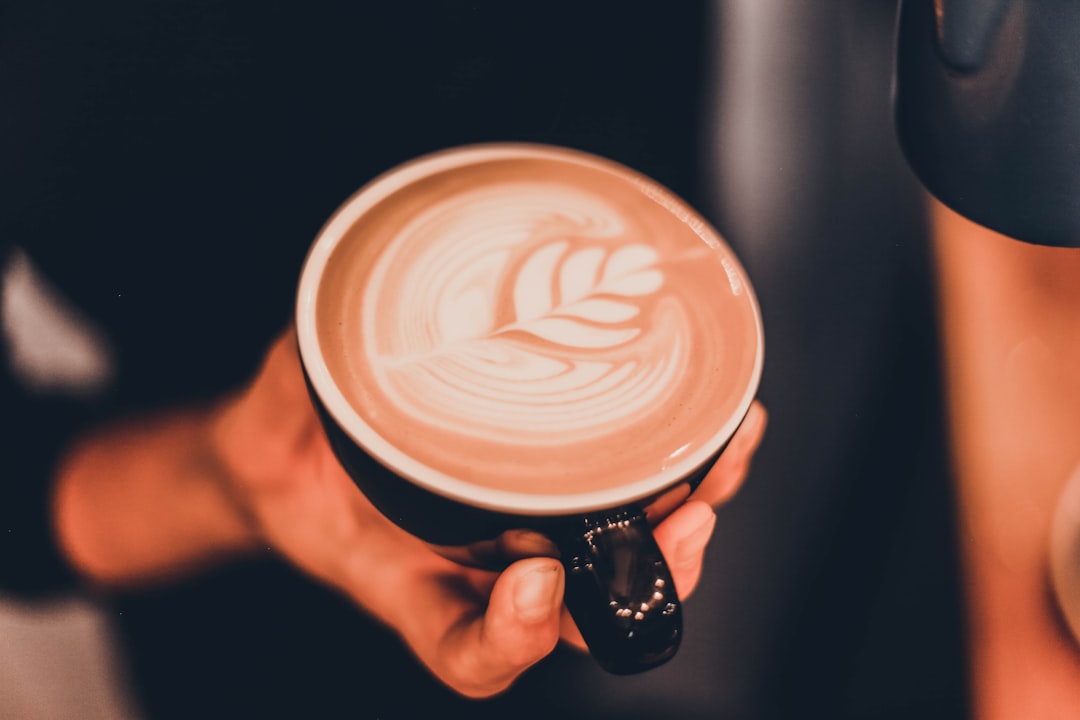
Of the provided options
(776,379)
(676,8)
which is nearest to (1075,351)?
(776,379)

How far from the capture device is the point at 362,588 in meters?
0.60

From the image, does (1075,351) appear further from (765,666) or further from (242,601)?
(242,601)

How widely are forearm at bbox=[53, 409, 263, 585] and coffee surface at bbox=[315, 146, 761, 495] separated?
0.28m

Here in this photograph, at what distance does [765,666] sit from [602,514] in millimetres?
295

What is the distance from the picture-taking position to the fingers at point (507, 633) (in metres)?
0.41

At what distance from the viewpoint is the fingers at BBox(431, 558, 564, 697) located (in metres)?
0.41

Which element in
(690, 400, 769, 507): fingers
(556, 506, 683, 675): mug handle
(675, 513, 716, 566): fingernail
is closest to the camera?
(556, 506, 683, 675): mug handle

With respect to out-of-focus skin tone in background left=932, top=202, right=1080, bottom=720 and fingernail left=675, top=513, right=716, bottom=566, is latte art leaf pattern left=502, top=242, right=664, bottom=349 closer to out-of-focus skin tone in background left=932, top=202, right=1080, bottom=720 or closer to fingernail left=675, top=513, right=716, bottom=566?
fingernail left=675, top=513, right=716, bottom=566

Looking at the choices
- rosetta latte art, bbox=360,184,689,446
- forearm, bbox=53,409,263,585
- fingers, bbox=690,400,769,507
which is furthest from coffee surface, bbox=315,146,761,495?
forearm, bbox=53,409,263,585

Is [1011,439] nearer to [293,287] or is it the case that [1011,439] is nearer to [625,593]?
[625,593]

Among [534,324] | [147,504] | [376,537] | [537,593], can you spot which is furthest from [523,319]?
[147,504]

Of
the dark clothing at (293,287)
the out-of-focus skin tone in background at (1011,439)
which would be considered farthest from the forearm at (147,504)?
the out-of-focus skin tone in background at (1011,439)

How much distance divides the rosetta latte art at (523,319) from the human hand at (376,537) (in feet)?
0.31

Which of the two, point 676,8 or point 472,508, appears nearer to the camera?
point 472,508
